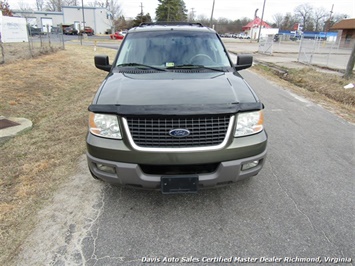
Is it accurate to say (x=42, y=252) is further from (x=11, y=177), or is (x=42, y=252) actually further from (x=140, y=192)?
(x=11, y=177)

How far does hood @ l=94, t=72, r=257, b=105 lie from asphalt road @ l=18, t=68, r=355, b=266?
1.16 m

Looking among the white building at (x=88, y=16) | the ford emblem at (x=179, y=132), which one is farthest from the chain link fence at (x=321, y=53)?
the white building at (x=88, y=16)

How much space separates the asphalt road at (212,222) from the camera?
2.24 meters

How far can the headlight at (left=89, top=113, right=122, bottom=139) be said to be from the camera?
2410 mm

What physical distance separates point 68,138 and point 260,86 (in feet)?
24.7

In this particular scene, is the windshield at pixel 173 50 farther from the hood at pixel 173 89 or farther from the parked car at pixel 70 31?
the parked car at pixel 70 31

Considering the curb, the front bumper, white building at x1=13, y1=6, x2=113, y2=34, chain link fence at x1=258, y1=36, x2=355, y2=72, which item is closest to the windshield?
the front bumper

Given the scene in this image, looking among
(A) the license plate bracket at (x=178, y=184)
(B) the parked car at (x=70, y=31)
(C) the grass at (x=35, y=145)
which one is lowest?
(C) the grass at (x=35, y=145)

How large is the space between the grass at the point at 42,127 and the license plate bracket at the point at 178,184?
138 centimetres

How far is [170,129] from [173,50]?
1.84 m

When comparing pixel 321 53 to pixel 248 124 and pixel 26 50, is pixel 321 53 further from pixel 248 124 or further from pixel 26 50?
pixel 26 50

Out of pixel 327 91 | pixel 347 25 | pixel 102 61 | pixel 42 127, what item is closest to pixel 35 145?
pixel 42 127

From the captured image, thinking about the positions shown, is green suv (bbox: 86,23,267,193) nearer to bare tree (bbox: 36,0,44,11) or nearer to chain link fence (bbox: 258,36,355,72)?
chain link fence (bbox: 258,36,355,72)

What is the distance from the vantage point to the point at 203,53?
379 cm
